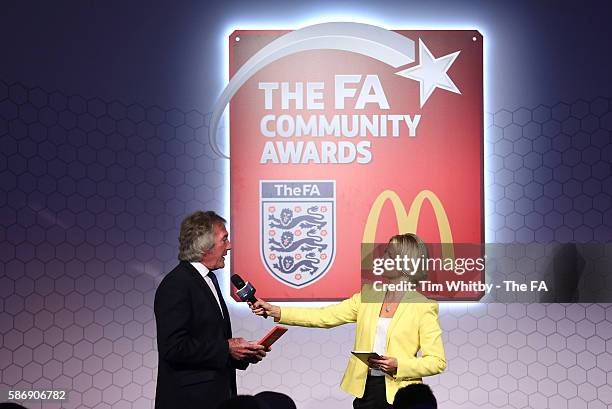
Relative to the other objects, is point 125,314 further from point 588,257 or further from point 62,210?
point 588,257

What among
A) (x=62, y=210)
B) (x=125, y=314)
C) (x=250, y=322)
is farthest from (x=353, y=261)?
(x=62, y=210)

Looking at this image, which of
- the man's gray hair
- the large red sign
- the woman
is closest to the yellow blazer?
the woman

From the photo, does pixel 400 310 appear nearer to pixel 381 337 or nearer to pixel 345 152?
pixel 381 337

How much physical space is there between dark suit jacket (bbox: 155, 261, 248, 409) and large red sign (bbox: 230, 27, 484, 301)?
1.01 m

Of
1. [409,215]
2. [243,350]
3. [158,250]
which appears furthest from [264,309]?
[409,215]

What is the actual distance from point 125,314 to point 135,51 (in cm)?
122

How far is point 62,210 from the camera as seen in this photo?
3.94 m

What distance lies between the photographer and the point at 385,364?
2.91 m

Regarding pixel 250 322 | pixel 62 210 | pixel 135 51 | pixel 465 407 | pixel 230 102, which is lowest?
pixel 465 407

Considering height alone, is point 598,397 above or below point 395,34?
below

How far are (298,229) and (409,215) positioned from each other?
1.68 ft

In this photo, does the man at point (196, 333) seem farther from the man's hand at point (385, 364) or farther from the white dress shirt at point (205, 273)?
the man's hand at point (385, 364)

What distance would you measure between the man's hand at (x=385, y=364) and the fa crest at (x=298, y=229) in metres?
0.99

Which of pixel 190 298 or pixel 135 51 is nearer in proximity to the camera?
pixel 190 298
